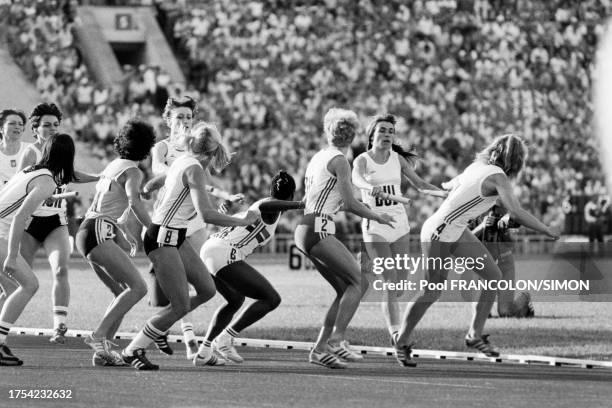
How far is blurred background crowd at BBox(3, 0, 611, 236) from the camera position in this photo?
34.8 meters

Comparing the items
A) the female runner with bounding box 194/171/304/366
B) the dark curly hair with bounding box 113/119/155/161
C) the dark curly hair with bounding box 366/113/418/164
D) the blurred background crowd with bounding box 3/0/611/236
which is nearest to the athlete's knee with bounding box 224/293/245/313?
the female runner with bounding box 194/171/304/366

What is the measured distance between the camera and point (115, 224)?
1220cm

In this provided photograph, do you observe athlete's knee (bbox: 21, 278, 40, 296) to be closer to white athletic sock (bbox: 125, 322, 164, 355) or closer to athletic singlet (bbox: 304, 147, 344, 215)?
white athletic sock (bbox: 125, 322, 164, 355)

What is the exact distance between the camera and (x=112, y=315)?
11914 mm

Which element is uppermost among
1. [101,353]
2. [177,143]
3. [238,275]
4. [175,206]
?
[177,143]

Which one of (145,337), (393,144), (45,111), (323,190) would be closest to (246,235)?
(323,190)

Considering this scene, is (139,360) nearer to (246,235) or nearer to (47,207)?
(246,235)

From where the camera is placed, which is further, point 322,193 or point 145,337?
point 322,193

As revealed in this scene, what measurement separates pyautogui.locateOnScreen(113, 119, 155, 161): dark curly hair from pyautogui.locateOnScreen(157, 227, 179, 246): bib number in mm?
896

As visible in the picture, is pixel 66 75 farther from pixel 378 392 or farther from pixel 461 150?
pixel 378 392

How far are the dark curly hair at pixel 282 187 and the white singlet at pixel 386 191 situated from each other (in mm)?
1832

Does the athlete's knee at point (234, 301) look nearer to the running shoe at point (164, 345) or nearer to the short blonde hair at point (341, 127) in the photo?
the running shoe at point (164, 345)

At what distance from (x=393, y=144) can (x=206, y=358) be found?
10.2ft

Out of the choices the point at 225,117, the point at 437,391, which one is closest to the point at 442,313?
the point at 437,391
